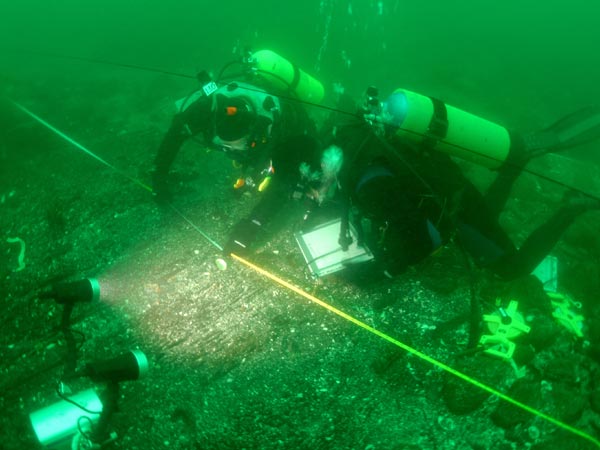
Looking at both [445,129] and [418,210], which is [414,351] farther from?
[445,129]

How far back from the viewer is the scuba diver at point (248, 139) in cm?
394

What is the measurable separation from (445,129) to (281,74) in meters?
3.04

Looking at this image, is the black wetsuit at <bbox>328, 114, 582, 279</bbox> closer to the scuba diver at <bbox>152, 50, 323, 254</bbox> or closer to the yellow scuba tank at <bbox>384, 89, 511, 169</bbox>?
the yellow scuba tank at <bbox>384, 89, 511, 169</bbox>

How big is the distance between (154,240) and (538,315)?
17.5 feet

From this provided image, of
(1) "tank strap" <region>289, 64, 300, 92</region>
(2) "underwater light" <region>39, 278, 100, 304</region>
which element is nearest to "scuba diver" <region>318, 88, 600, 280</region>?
(1) "tank strap" <region>289, 64, 300, 92</region>

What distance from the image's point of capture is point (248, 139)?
4.56m

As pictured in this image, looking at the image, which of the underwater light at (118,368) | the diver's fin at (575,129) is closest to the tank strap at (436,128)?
the diver's fin at (575,129)

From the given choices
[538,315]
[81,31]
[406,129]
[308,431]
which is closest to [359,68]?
[406,129]

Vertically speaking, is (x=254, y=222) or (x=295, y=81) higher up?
(x=295, y=81)

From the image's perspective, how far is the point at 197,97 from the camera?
16.6 feet

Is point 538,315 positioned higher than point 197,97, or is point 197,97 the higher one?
point 197,97

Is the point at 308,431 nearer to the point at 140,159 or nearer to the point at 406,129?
the point at 406,129

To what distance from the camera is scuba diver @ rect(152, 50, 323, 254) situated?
12.9ft

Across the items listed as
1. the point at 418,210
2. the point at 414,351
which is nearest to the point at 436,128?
the point at 418,210
